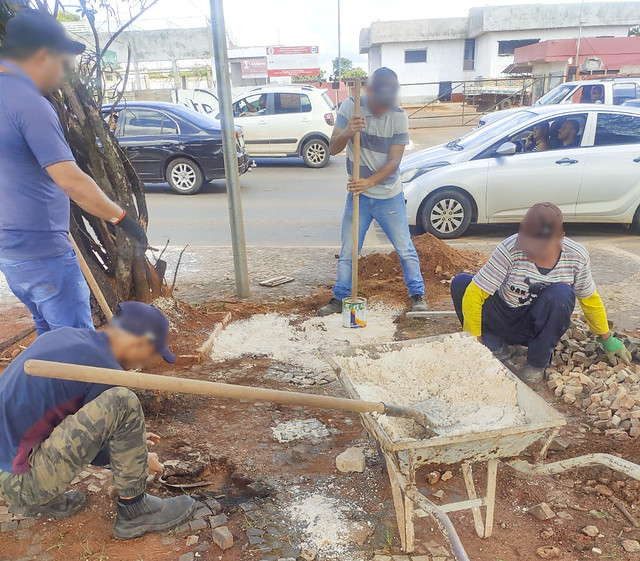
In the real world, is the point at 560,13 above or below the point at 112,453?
above

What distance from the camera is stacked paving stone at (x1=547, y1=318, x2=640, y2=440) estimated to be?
328cm

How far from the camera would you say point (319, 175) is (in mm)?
12820

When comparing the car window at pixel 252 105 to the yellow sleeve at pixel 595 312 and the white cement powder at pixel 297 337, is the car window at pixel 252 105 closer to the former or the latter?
the white cement powder at pixel 297 337

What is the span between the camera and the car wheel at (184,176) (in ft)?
35.1

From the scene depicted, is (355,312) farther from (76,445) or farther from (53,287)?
(76,445)

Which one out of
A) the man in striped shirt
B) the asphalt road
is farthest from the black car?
the man in striped shirt

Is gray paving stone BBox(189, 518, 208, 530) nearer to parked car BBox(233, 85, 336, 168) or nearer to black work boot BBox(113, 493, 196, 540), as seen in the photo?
black work boot BBox(113, 493, 196, 540)

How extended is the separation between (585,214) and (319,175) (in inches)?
263

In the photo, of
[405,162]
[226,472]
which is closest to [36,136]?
[226,472]

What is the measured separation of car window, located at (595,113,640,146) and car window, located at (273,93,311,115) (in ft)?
24.9

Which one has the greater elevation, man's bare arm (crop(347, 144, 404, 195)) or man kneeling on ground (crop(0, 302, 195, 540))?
man's bare arm (crop(347, 144, 404, 195))

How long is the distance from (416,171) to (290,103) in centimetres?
657

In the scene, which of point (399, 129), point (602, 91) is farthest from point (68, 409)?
point (602, 91)

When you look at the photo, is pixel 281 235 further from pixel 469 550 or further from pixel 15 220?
pixel 469 550
